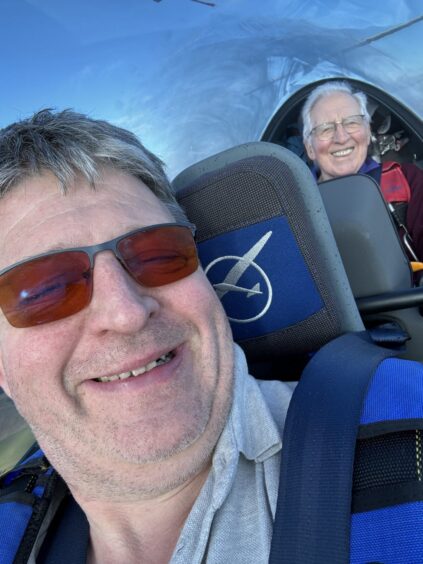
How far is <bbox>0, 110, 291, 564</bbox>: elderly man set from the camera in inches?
36.2

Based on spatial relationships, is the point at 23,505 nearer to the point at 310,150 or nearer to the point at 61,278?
the point at 61,278

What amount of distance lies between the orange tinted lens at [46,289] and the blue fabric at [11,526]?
1.88ft

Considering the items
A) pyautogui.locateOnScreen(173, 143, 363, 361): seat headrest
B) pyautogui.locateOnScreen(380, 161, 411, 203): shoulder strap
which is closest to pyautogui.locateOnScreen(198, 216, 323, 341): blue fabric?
pyautogui.locateOnScreen(173, 143, 363, 361): seat headrest

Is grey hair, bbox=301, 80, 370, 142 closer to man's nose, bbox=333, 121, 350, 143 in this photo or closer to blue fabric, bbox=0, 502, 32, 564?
man's nose, bbox=333, 121, 350, 143

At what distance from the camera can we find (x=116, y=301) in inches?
37.3

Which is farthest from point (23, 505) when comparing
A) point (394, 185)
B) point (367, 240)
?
point (394, 185)

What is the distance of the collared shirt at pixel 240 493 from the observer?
2.75 ft

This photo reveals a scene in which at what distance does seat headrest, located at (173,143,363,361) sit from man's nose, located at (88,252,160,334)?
1.22ft

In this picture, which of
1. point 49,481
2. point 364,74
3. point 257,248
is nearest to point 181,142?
point 364,74

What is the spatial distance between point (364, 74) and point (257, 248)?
3.96 meters

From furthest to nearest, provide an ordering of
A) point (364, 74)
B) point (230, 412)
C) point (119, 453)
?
1. point (364, 74)
2. point (230, 412)
3. point (119, 453)

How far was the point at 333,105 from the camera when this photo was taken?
2.83 meters

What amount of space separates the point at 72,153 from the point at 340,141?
6.96 feet

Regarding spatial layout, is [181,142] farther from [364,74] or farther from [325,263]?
[325,263]
